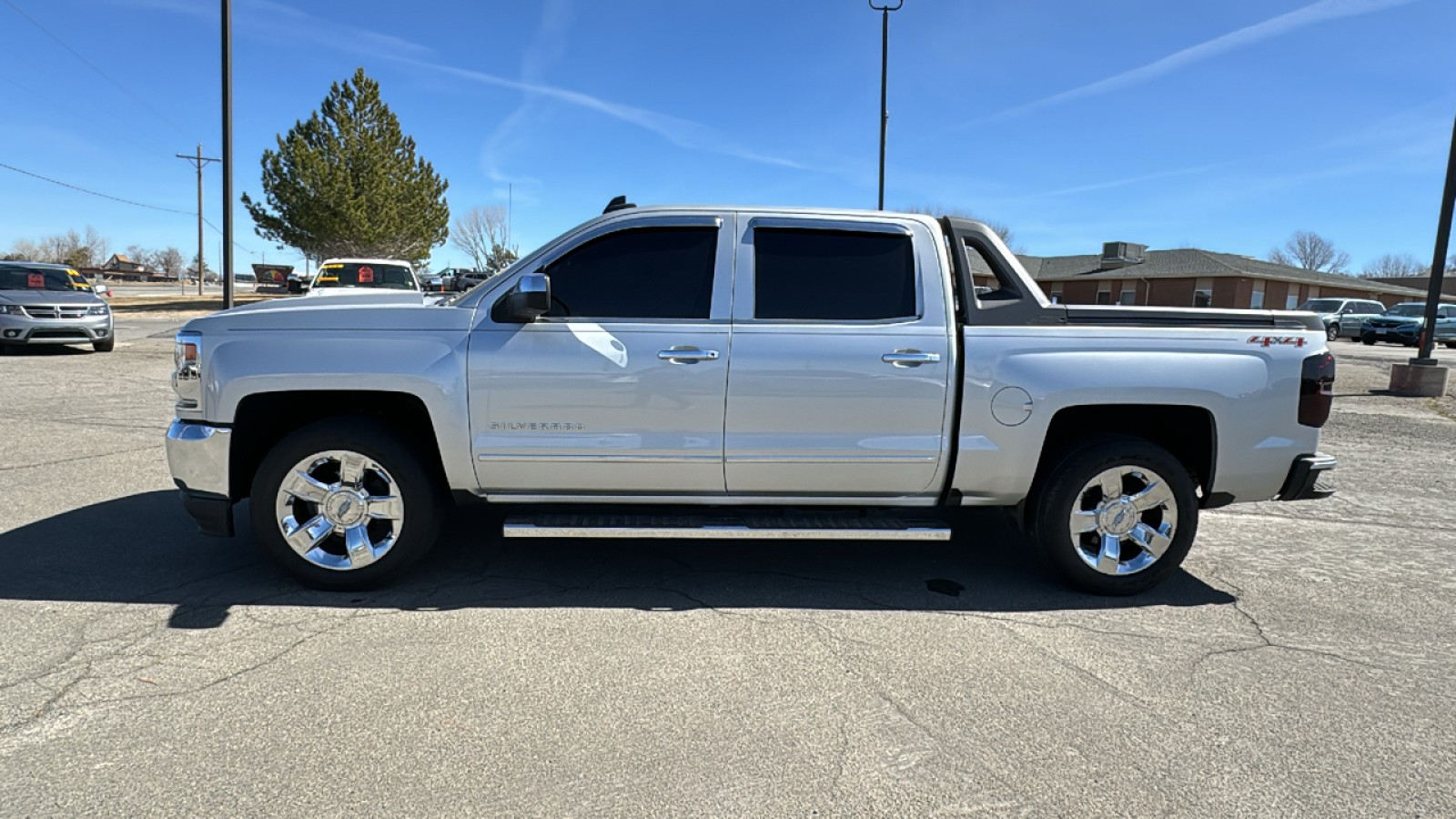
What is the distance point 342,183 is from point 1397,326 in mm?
47087

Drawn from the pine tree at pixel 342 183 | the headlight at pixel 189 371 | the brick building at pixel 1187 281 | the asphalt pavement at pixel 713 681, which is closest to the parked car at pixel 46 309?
the asphalt pavement at pixel 713 681

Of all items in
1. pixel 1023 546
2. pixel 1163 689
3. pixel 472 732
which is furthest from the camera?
pixel 1023 546

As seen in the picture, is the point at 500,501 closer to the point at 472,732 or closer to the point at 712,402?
the point at 712,402

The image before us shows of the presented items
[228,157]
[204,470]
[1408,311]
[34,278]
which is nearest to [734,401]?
[204,470]

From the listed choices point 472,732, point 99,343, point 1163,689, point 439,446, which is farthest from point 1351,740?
point 99,343

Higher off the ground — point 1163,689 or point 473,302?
point 473,302

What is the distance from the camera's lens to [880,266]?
4301mm

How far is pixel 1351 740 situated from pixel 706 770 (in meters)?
2.27

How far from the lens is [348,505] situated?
160 inches

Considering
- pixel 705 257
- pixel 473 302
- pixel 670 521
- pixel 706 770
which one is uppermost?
pixel 705 257

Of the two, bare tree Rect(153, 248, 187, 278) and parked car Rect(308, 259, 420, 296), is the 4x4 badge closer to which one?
parked car Rect(308, 259, 420, 296)

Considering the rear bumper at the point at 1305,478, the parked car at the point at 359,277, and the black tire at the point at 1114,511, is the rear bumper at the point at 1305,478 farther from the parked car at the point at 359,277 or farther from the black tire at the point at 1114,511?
the parked car at the point at 359,277

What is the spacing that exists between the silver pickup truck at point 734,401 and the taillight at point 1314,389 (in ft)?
0.05

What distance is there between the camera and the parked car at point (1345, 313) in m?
35.6
